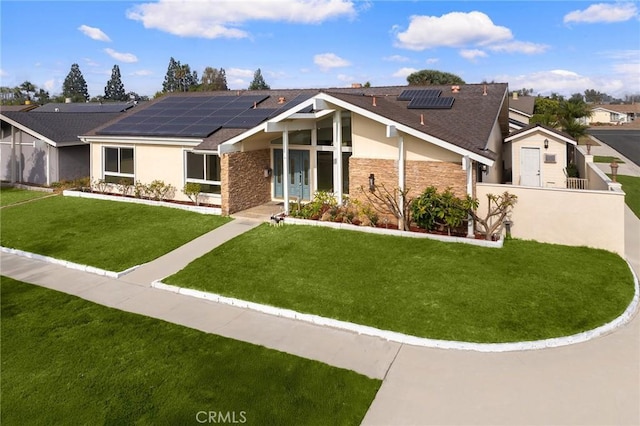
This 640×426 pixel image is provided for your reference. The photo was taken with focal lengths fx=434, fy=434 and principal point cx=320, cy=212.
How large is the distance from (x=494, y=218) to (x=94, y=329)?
10.8 meters

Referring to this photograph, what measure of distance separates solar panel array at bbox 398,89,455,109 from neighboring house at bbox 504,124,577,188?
3273mm

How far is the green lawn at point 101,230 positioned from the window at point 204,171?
1677mm

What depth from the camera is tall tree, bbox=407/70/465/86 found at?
84.3 metres

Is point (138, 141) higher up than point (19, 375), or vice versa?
point (138, 141)

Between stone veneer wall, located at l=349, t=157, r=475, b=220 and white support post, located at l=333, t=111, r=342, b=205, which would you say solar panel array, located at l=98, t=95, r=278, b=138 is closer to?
white support post, located at l=333, t=111, r=342, b=205

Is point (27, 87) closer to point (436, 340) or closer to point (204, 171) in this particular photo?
point (204, 171)

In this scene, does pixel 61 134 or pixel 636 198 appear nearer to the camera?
pixel 636 198

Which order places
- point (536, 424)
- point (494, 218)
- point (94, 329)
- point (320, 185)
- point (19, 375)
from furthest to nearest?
point (320, 185) < point (494, 218) < point (94, 329) < point (19, 375) < point (536, 424)

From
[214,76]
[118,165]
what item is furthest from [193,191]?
[214,76]

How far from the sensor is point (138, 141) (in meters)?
19.1

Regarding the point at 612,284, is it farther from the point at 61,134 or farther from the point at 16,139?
the point at 16,139

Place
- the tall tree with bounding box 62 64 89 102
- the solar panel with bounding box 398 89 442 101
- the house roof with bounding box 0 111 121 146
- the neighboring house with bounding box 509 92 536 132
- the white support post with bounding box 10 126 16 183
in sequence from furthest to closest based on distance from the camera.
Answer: the tall tree with bounding box 62 64 89 102 → the neighboring house with bounding box 509 92 536 132 → the white support post with bounding box 10 126 16 183 → the house roof with bounding box 0 111 121 146 → the solar panel with bounding box 398 89 442 101

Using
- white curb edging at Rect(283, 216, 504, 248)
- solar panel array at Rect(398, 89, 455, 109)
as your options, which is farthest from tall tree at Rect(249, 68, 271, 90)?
white curb edging at Rect(283, 216, 504, 248)

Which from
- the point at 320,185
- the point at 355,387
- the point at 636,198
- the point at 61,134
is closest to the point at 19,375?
the point at 355,387
